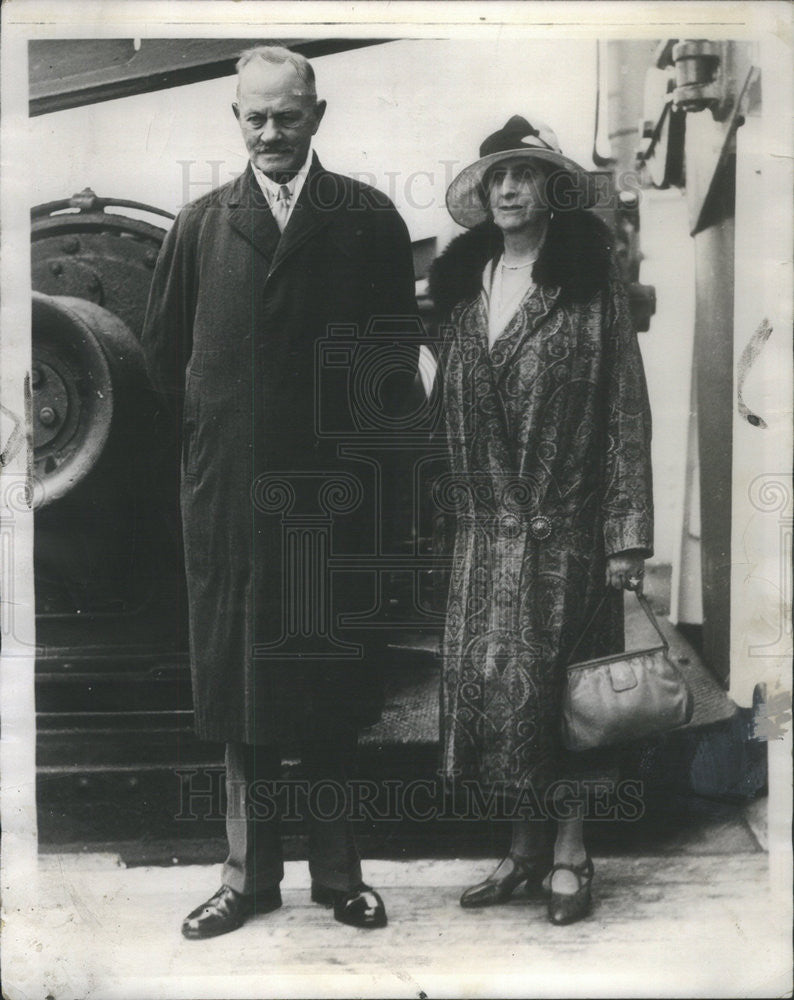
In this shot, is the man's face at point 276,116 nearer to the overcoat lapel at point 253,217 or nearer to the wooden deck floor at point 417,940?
the overcoat lapel at point 253,217

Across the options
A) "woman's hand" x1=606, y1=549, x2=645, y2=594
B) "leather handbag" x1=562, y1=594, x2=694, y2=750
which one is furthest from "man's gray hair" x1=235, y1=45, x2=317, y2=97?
"leather handbag" x1=562, y1=594, x2=694, y2=750

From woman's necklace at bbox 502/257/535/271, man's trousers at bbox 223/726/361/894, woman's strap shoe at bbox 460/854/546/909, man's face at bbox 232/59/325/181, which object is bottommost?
woman's strap shoe at bbox 460/854/546/909

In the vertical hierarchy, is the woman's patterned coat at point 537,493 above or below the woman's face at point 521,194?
below

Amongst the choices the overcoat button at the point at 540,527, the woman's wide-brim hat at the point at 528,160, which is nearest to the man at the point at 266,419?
the woman's wide-brim hat at the point at 528,160

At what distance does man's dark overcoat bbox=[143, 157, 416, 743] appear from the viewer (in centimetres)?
272

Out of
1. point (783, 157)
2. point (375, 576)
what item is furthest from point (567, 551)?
point (783, 157)

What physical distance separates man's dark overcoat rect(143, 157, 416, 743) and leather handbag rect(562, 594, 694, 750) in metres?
0.50

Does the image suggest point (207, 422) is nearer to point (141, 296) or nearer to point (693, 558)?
point (141, 296)

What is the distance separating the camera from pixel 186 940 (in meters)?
2.78

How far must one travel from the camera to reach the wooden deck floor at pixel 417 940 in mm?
2752

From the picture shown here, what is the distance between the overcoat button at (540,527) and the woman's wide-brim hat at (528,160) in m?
0.74

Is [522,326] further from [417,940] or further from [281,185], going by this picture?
[417,940]

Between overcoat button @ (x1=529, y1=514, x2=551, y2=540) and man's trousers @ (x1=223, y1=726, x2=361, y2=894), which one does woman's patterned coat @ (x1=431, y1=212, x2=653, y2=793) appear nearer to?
overcoat button @ (x1=529, y1=514, x2=551, y2=540)

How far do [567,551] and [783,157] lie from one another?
114 centimetres
